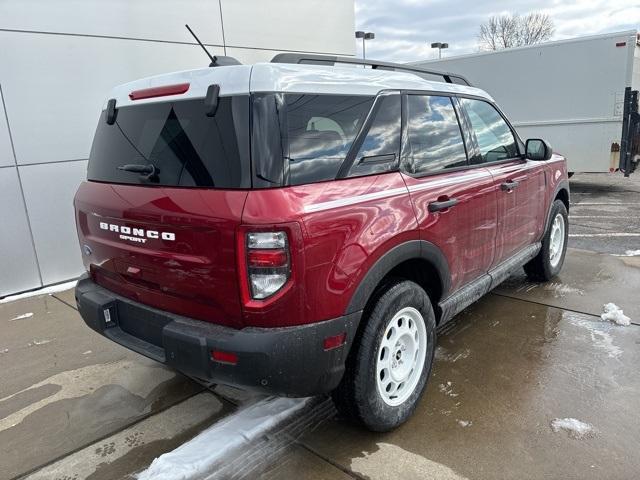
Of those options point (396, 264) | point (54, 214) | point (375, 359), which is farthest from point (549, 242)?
point (54, 214)

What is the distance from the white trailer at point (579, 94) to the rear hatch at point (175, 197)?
34.4ft

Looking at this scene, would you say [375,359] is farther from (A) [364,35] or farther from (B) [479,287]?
(A) [364,35]

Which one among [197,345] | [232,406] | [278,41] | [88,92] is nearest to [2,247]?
[88,92]

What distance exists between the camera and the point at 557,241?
525 cm

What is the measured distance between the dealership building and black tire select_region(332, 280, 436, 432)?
15.1 ft

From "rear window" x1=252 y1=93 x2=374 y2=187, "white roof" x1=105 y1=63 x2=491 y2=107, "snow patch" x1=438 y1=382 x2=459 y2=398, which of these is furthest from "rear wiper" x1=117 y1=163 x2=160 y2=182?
"snow patch" x1=438 y1=382 x2=459 y2=398

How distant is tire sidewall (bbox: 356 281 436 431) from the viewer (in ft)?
8.39

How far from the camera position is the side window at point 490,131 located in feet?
12.2

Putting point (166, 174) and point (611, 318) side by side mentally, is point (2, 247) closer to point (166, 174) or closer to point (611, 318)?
point (166, 174)

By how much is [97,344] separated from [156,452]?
1740 millimetres

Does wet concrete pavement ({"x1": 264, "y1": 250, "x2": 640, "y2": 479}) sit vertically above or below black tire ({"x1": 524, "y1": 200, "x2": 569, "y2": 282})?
below

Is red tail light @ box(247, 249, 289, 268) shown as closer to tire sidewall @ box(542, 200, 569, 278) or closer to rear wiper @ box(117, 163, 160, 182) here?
rear wiper @ box(117, 163, 160, 182)

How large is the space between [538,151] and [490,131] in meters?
0.71

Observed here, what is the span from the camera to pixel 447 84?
351 centimetres
